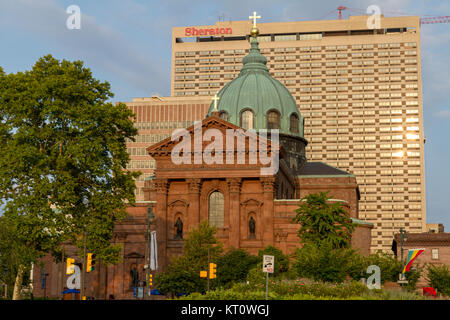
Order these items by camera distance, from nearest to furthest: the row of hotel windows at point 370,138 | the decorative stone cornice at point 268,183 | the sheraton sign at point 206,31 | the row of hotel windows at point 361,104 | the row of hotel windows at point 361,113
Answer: the decorative stone cornice at point 268,183 < the row of hotel windows at point 370,138 < the row of hotel windows at point 361,113 < the row of hotel windows at point 361,104 < the sheraton sign at point 206,31

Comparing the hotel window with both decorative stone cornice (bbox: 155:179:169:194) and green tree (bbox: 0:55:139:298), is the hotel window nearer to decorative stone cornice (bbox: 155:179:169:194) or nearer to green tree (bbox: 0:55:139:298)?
decorative stone cornice (bbox: 155:179:169:194)

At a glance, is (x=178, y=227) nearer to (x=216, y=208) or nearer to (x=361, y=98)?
(x=216, y=208)

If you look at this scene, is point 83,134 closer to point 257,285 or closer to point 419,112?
point 257,285

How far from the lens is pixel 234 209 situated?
72125 mm

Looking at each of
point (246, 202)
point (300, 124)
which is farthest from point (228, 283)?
point (300, 124)

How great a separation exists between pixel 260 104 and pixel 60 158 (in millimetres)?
44455

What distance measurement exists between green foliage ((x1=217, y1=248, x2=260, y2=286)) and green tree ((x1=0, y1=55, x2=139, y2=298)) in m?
16.2

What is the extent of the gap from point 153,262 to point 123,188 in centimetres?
683

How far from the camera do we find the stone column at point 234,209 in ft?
236

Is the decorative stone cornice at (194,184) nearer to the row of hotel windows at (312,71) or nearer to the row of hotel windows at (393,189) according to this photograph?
the row of hotel windows at (393,189)

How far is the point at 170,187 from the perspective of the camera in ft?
244

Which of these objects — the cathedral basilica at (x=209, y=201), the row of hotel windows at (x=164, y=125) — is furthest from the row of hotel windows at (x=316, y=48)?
the cathedral basilica at (x=209, y=201)

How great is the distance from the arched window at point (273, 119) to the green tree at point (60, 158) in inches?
1518

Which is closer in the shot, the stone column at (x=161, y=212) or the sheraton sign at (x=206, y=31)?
the stone column at (x=161, y=212)
